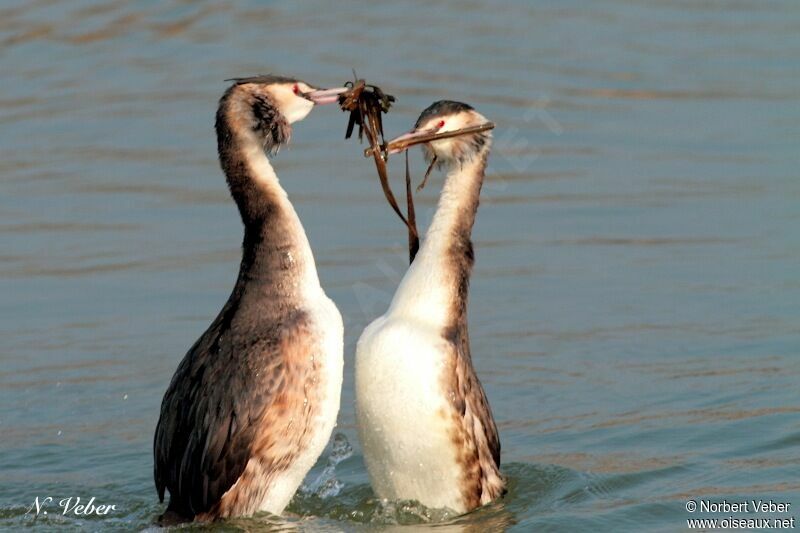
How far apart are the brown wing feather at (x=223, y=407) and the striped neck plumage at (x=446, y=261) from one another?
24.5 inches

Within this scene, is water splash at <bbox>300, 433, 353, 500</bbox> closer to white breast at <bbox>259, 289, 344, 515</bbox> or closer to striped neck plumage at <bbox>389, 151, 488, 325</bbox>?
white breast at <bbox>259, 289, 344, 515</bbox>

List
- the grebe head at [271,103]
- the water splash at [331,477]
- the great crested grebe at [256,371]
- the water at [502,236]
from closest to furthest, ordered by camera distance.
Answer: the great crested grebe at [256,371] → the grebe head at [271,103] → the water splash at [331,477] → the water at [502,236]

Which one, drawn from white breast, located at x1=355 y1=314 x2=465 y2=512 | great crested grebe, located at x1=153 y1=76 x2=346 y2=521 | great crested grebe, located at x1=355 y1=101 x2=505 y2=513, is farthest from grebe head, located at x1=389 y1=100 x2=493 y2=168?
white breast, located at x1=355 y1=314 x2=465 y2=512

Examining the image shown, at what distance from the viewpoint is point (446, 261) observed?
8617mm

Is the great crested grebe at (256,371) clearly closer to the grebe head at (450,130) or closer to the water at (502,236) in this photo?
the water at (502,236)

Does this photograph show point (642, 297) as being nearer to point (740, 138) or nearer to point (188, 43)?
point (740, 138)

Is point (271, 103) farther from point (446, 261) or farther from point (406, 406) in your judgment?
point (406, 406)

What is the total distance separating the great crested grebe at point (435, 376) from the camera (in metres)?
8.43

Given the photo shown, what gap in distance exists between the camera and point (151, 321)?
12031 mm

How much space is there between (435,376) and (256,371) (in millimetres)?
897

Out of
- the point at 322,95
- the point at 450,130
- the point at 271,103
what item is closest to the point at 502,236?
the point at 450,130

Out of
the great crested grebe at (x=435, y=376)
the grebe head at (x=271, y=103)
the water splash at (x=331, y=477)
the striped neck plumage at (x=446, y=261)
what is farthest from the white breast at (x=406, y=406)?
the grebe head at (x=271, y=103)

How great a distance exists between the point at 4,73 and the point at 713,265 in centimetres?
971

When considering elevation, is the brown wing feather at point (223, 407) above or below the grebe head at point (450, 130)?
below
